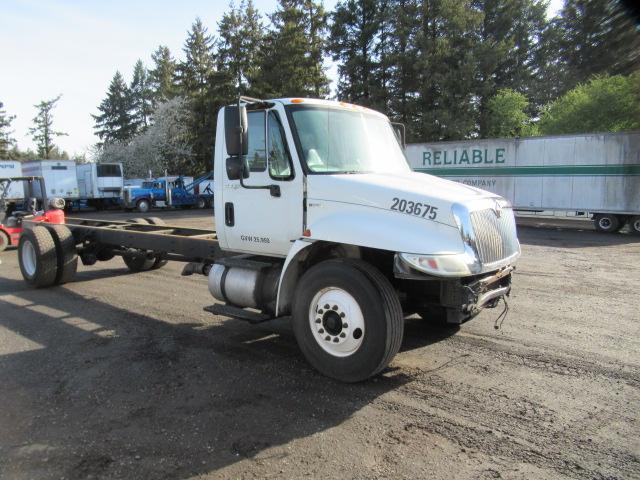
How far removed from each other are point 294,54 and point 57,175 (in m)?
20.4

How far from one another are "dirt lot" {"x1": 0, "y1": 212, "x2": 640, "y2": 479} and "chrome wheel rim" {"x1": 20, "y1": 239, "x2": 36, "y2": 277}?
180 cm

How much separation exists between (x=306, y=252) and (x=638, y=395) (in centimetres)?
323

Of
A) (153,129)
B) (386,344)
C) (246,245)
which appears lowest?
(386,344)

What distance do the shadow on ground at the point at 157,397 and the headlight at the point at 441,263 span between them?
1.23 m

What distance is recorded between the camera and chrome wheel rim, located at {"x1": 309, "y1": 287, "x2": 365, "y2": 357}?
176 inches

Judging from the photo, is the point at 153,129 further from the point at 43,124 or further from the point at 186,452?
the point at 186,452

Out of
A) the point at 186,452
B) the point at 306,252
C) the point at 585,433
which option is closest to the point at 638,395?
the point at 585,433

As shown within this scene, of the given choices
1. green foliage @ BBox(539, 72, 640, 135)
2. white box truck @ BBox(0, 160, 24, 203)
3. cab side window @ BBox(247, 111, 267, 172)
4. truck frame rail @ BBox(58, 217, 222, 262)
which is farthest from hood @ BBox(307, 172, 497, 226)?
white box truck @ BBox(0, 160, 24, 203)

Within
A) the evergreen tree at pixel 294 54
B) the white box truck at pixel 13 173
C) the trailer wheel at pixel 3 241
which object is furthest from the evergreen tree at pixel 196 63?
the trailer wheel at pixel 3 241

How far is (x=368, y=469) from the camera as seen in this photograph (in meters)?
3.27

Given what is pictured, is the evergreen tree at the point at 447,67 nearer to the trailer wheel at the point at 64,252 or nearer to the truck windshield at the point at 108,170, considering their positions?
the truck windshield at the point at 108,170

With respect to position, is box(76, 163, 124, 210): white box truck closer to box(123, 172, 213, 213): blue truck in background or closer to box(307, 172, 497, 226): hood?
box(123, 172, 213, 213): blue truck in background

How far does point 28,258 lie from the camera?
9.05m

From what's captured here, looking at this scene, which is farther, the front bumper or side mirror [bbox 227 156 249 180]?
side mirror [bbox 227 156 249 180]
